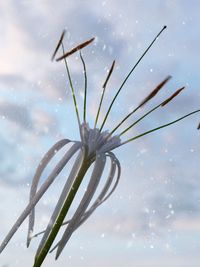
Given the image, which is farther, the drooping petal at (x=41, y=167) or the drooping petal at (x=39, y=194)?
the drooping petal at (x=41, y=167)

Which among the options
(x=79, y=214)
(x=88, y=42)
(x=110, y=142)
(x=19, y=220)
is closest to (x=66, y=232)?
(x=79, y=214)

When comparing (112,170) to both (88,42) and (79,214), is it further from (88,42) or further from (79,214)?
(88,42)

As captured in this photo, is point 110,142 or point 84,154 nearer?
point 84,154

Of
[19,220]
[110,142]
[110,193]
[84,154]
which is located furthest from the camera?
[110,193]

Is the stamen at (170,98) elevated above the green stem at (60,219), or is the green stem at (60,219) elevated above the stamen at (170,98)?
the stamen at (170,98)

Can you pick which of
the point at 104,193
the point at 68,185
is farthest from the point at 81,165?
the point at 104,193

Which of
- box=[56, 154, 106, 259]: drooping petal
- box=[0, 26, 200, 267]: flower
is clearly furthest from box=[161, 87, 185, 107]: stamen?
box=[56, 154, 106, 259]: drooping petal

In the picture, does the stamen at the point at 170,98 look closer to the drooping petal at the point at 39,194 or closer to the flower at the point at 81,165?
the flower at the point at 81,165

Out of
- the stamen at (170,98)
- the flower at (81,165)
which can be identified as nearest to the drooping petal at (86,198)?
the flower at (81,165)
